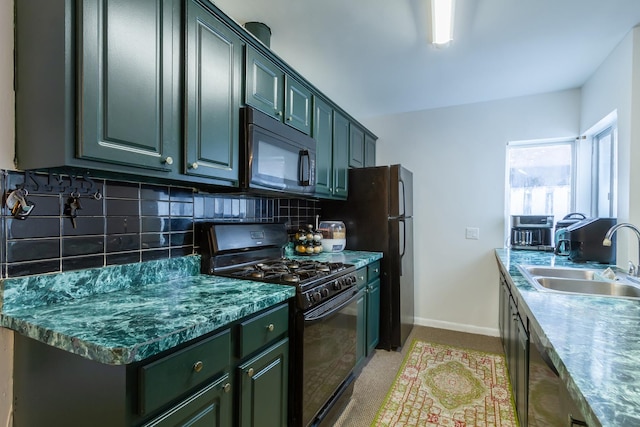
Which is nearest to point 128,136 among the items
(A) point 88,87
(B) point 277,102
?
(A) point 88,87

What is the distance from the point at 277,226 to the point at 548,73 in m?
2.60

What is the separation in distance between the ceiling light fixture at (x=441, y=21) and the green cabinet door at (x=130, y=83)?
1.31 meters

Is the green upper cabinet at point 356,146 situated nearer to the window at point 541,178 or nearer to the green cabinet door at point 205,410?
the window at point 541,178

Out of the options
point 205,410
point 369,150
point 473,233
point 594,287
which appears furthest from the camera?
point 369,150

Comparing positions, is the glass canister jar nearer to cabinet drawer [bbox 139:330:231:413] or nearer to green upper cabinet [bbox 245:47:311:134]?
green upper cabinet [bbox 245:47:311:134]

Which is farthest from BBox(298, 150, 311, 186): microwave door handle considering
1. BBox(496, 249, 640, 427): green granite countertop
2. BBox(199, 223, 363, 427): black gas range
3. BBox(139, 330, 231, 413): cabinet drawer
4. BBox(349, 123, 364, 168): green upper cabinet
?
BBox(496, 249, 640, 427): green granite countertop

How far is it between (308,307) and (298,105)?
141 cm

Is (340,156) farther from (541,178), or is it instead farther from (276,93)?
(541,178)

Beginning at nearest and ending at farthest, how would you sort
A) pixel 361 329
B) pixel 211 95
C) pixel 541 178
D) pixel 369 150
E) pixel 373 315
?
pixel 211 95, pixel 361 329, pixel 373 315, pixel 541 178, pixel 369 150

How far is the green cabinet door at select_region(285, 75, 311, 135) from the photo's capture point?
84.3 inches

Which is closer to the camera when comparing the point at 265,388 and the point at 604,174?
the point at 265,388

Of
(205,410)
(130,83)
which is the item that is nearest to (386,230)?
(205,410)

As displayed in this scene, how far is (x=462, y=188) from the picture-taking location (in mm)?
3459

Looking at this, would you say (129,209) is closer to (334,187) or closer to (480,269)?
(334,187)
